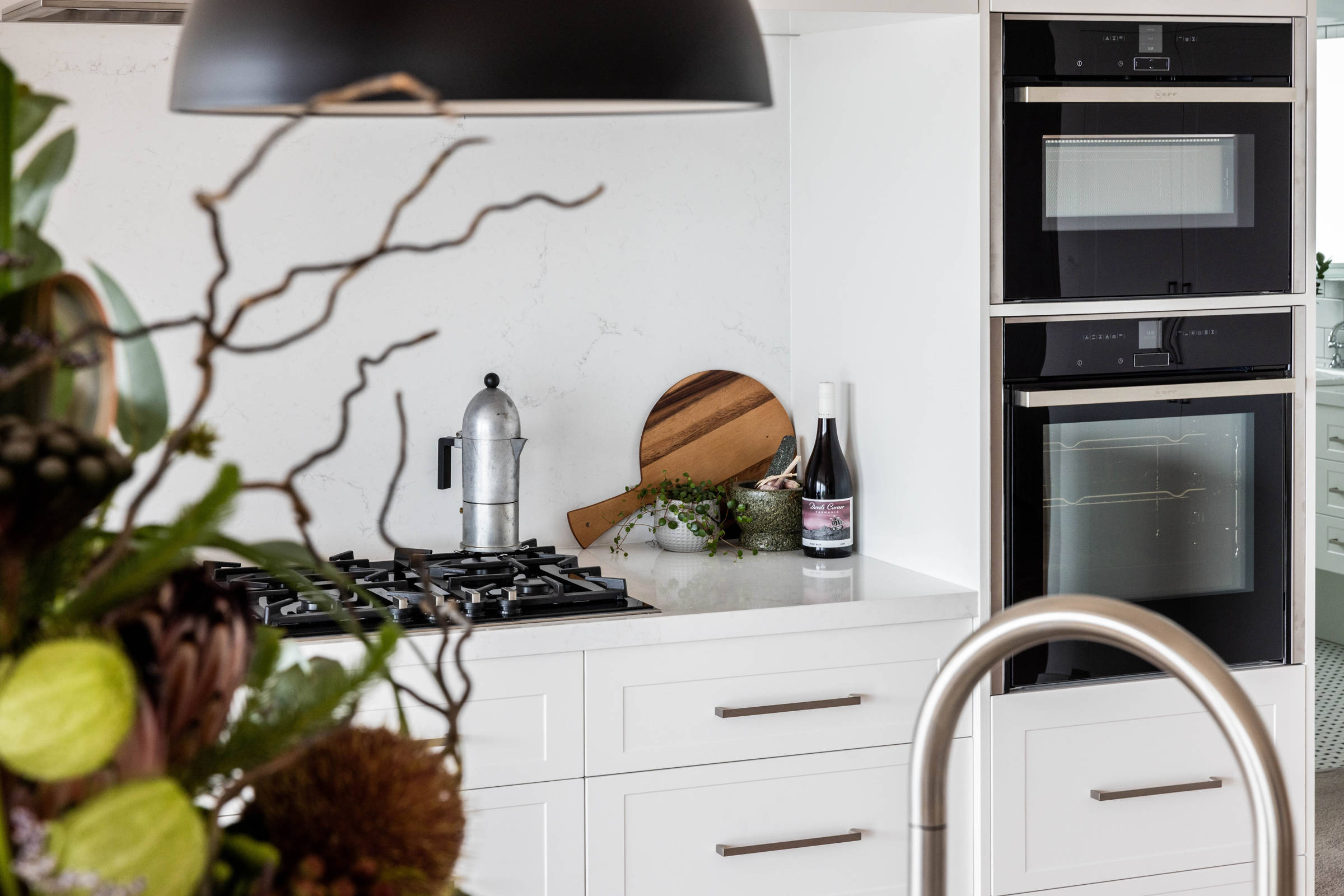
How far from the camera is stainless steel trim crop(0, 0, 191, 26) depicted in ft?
5.89

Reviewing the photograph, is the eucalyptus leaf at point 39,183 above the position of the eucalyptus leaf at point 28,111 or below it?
below

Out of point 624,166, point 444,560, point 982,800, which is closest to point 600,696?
point 444,560

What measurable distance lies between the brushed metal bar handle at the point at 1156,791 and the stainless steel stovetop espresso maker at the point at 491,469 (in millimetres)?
1134

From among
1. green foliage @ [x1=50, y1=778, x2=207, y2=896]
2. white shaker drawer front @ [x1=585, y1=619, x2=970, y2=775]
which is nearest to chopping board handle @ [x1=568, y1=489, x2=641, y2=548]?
white shaker drawer front @ [x1=585, y1=619, x2=970, y2=775]

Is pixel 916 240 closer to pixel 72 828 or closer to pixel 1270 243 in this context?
pixel 1270 243

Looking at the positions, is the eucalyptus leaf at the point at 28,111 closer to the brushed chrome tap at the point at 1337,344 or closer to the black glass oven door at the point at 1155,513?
the black glass oven door at the point at 1155,513

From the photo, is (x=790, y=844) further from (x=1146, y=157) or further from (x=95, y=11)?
(x=95, y=11)

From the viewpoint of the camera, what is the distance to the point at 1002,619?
0.68m

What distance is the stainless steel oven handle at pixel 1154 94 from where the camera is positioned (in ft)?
7.41

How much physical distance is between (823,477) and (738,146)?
0.72 metres

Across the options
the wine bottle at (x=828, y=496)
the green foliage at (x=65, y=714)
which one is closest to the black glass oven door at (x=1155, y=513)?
the wine bottle at (x=828, y=496)

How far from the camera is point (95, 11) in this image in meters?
1.85

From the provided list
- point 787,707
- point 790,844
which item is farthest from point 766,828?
point 787,707

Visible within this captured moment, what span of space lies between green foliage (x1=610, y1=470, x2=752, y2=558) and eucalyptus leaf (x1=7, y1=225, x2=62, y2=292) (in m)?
2.23
